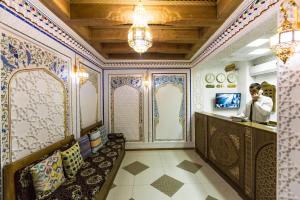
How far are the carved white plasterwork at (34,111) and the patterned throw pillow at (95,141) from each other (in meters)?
0.77

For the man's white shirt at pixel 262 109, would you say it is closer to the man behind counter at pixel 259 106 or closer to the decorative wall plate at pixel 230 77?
the man behind counter at pixel 259 106

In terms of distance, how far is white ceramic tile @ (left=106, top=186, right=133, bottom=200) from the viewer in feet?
7.89

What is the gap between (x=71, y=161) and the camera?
7.06ft

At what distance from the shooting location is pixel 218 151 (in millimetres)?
3107

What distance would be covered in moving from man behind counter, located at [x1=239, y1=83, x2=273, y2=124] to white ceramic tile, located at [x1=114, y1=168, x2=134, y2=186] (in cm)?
269

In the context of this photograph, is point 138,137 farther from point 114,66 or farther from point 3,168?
point 3,168

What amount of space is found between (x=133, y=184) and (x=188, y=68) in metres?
3.45

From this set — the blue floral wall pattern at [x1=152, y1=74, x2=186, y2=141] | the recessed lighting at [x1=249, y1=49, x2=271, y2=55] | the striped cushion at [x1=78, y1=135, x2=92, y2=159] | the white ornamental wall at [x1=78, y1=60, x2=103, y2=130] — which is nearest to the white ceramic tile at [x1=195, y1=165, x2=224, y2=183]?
the blue floral wall pattern at [x1=152, y1=74, x2=186, y2=141]

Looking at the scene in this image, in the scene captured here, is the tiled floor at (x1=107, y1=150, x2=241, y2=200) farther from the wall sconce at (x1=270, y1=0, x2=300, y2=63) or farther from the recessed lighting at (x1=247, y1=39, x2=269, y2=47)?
the recessed lighting at (x1=247, y1=39, x2=269, y2=47)

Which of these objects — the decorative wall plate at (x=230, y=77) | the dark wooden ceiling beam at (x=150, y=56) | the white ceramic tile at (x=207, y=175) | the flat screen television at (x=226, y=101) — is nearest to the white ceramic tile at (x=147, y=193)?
the white ceramic tile at (x=207, y=175)

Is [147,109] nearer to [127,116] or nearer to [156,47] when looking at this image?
[127,116]

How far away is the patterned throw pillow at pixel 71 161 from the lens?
2088 millimetres

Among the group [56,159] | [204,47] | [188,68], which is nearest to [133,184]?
[56,159]

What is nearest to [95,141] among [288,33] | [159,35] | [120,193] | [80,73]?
[120,193]
